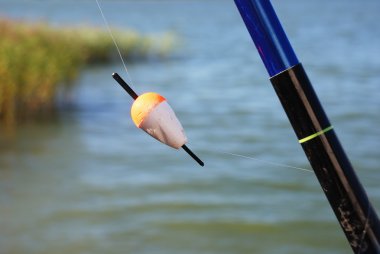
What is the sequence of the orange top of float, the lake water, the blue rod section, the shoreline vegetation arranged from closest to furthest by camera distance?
the blue rod section
the orange top of float
the lake water
the shoreline vegetation

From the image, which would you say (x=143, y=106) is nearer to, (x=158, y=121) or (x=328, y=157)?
(x=158, y=121)

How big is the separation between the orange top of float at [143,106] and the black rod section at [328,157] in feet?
0.57

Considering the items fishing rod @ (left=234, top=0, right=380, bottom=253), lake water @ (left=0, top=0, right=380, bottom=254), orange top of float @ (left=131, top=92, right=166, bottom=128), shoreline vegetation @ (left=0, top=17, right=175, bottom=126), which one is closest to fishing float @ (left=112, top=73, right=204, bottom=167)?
orange top of float @ (left=131, top=92, right=166, bottom=128)

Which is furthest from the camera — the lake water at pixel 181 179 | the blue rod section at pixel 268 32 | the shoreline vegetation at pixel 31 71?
the shoreline vegetation at pixel 31 71

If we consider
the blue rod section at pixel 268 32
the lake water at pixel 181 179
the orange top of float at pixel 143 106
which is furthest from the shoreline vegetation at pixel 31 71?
the blue rod section at pixel 268 32

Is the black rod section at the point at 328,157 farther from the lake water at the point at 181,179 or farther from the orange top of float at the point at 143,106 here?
the lake water at the point at 181,179

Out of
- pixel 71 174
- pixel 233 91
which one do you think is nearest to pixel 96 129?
pixel 71 174

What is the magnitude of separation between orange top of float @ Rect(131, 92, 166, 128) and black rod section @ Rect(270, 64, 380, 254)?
0.57 feet

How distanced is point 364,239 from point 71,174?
25.6 ft

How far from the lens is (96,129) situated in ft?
36.7

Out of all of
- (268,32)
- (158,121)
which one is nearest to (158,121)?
(158,121)

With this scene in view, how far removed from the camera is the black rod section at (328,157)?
0.84 metres

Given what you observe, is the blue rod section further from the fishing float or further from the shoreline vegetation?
the shoreline vegetation

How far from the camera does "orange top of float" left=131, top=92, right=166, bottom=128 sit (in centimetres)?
94
